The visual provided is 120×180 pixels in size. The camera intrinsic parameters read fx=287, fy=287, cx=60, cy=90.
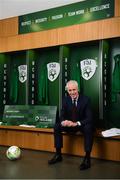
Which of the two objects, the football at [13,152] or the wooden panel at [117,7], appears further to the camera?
the wooden panel at [117,7]

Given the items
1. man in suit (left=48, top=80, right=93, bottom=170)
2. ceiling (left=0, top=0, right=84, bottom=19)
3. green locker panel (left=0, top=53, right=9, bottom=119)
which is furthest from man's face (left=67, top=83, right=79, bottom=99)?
green locker panel (left=0, top=53, right=9, bottom=119)

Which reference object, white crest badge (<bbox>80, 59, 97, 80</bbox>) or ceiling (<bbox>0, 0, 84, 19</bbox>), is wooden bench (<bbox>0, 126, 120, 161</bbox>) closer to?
white crest badge (<bbox>80, 59, 97, 80</bbox>)

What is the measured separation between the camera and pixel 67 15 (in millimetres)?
4980

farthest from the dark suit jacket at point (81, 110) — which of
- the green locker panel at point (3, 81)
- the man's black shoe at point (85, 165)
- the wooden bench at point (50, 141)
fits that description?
the green locker panel at point (3, 81)

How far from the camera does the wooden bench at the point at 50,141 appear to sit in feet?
13.7

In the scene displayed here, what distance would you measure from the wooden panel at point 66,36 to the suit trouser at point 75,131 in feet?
4.93

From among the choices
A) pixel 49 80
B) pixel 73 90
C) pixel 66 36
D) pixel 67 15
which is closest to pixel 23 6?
pixel 67 15

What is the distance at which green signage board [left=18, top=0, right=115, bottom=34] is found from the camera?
4.56 meters

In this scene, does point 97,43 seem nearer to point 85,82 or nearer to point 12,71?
point 85,82

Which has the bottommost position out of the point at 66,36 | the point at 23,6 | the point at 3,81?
the point at 3,81

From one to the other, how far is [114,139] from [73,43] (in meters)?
1.74

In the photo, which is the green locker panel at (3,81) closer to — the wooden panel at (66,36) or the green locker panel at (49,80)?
the wooden panel at (66,36)

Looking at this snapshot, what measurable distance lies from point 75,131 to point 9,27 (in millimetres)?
2658

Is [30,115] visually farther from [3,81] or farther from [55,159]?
[55,159]
